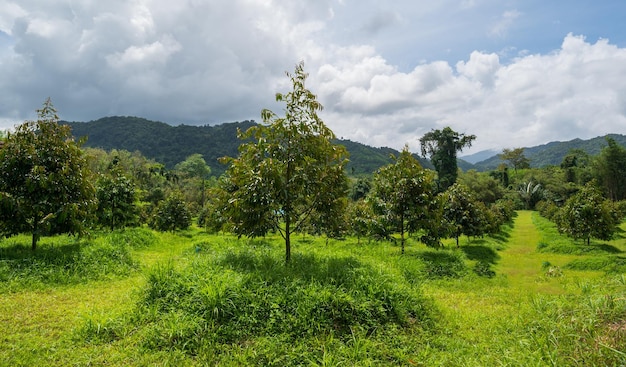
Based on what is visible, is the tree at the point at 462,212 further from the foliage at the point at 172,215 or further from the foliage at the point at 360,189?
the foliage at the point at 360,189

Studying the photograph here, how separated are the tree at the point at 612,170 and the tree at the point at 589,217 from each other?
37.6m

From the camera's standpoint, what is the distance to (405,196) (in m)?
14.8

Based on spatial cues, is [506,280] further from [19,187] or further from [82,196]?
[19,187]

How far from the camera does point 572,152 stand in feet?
240

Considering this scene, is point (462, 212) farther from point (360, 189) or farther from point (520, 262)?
point (360, 189)

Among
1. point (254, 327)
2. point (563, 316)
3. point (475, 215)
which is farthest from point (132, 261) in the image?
point (475, 215)

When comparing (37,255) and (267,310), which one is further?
(37,255)

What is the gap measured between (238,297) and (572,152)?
88.6 m

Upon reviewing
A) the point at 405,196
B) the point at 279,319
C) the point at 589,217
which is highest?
the point at 405,196

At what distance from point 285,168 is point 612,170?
207ft

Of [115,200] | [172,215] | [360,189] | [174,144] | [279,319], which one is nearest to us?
[279,319]

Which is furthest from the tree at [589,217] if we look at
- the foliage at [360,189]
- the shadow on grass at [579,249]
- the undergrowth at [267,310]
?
the foliage at [360,189]

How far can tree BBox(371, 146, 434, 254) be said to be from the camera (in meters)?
14.8

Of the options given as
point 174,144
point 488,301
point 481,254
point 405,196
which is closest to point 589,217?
point 481,254
